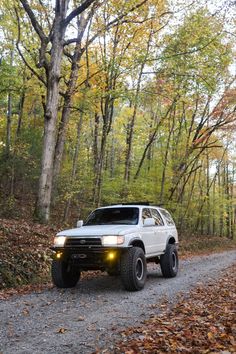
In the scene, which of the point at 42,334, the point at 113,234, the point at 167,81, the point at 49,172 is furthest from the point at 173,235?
the point at 167,81

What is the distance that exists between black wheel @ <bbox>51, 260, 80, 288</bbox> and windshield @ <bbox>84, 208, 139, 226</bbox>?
149 centimetres

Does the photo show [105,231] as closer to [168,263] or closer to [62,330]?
[62,330]

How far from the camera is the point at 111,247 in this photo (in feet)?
26.5

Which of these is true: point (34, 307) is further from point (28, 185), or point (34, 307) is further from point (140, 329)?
point (28, 185)

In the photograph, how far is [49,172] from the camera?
1465cm

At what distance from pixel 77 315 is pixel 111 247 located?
193cm

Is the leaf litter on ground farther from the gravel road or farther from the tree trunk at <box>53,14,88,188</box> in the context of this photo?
the tree trunk at <box>53,14,88,188</box>

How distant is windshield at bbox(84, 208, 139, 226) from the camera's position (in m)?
9.59

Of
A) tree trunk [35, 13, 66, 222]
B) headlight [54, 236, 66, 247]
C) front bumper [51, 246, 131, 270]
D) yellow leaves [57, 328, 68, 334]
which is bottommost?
yellow leaves [57, 328, 68, 334]

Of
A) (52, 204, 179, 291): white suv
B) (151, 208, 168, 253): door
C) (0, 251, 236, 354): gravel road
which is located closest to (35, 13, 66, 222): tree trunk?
(52, 204, 179, 291): white suv

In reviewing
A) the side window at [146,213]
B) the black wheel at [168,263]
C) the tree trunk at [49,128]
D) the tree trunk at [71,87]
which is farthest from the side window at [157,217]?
the tree trunk at [71,87]

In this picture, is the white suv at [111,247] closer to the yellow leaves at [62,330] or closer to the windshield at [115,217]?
the windshield at [115,217]

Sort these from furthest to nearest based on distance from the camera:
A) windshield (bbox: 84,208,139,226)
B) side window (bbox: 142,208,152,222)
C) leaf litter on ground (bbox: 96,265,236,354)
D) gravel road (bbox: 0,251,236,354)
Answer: side window (bbox: 142,208,152,222) < windshield (bbox: 84,208,139,226) < gravel road (bbox: 0,251,236,354) < leaf litter on ground (bbox: 96,265,236,354)

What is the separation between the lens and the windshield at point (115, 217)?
9.59m
